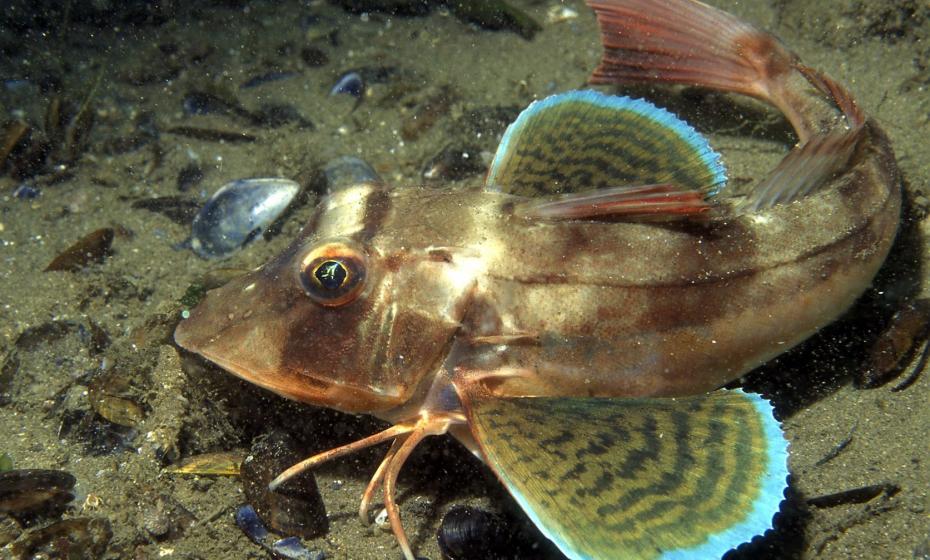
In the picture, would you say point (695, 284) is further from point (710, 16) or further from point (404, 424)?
point (710, 16)

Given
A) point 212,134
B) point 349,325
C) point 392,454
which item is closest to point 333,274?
point 349,325

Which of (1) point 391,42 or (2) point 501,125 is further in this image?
(1) point 391,42

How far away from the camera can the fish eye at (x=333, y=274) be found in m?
2.91

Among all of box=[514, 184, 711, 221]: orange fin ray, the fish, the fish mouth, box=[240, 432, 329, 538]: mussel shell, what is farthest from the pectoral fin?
box=[240, 432, 329, 538]: mussel shell

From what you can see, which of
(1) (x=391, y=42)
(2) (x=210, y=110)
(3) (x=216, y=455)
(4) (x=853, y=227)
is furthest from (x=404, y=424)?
(1) (x=391, y=42)

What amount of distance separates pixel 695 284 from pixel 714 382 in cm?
58

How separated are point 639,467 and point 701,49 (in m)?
3.57

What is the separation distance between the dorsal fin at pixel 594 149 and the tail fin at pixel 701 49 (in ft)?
5.66

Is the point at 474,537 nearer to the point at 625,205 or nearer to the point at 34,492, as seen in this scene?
the point at 625,205

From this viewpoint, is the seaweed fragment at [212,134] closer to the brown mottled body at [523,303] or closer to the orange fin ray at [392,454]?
the brown mottled body at [523,303]

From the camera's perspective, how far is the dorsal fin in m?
3.49

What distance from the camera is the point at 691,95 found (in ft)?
18.6

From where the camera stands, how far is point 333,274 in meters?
2.90

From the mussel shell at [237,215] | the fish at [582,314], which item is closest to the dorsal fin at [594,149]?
the fish at [582,314]
